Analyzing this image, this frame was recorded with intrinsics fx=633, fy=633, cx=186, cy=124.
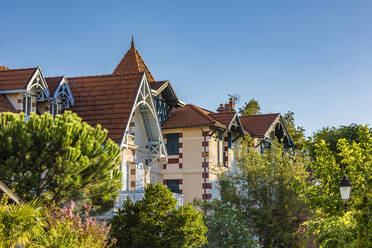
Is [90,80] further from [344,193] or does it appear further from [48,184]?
[344,193]

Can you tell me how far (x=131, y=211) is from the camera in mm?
23047

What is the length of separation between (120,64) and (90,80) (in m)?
7.74

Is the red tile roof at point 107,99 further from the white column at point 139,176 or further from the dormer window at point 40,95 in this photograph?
the white column at point 139,176

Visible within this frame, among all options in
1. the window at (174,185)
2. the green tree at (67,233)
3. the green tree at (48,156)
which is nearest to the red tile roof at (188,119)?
the window at (174,185)

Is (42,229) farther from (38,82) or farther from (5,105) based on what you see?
(38,82)

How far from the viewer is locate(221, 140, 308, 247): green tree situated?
32.4 m

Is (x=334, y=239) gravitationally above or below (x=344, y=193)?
below

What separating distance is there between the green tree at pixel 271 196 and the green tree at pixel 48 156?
13329 mm

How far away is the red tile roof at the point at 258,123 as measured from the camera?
39.3m

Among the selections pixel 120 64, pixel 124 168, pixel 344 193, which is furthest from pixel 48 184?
pixel 120 64

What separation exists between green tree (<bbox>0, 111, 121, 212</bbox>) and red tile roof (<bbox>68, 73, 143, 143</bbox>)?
4.59m

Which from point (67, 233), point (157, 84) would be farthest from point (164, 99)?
point (67, 233)

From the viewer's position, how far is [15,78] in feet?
86.5

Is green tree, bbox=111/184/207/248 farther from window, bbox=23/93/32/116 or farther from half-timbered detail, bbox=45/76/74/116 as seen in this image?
half-timbered detail, bbox=45/76/74/116
